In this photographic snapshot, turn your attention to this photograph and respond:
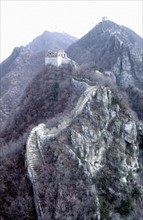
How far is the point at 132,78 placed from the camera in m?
111

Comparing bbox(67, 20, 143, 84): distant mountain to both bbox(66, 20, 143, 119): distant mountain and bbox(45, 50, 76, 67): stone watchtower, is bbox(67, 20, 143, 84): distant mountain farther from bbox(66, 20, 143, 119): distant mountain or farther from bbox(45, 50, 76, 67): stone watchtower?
bbox(45, 50, 76, 67): stone watchtower

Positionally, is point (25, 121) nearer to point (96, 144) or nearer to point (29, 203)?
point (96, 144)

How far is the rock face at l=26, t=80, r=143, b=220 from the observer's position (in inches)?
1262

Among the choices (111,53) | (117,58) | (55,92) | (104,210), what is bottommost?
(104,210)

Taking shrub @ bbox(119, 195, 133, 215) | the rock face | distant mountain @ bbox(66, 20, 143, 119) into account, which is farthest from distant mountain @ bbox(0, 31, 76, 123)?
shrub @ bbox(119, 195, 133, 215)

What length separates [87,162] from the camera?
37594 millimetres

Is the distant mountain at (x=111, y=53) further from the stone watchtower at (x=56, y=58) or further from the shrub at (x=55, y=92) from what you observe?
the shrub at (x=55, y=92)

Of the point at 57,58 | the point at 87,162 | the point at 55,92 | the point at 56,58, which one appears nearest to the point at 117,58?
the point at 56,58

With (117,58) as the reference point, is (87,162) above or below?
below

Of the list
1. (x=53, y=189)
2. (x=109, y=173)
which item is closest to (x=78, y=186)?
(x=53, y=189)

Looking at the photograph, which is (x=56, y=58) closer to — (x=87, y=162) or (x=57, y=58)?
(x=57, y=58)

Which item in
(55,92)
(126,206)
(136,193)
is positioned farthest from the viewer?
(55,92)

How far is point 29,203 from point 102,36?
355 feet

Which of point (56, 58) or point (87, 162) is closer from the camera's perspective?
point (87, 162)
